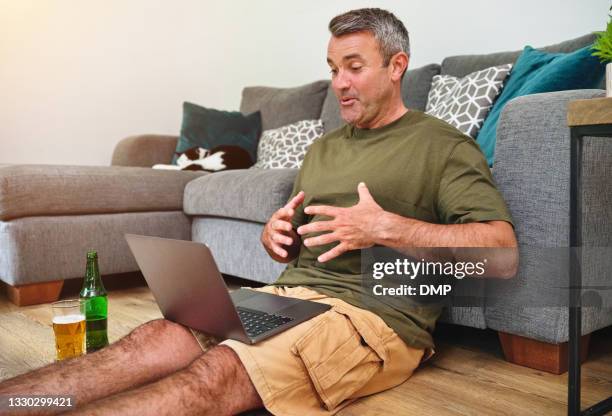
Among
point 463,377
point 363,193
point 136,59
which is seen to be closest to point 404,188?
point 363,193

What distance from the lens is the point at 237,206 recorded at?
2213mm

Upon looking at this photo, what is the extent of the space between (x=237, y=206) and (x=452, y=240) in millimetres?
1236

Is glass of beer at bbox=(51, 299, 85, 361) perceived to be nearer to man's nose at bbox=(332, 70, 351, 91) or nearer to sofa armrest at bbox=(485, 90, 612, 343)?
man's nose at bbox=(332, 70, 351, 91)

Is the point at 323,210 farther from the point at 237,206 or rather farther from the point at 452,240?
the point at 237,206

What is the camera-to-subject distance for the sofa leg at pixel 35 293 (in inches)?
85.3

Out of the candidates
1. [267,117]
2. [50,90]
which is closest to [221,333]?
[267,117]

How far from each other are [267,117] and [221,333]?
89.3 inches

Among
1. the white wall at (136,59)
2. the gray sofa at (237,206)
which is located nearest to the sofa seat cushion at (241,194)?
the gray sofa at (237,206)

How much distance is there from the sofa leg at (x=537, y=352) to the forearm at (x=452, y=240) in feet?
1.00

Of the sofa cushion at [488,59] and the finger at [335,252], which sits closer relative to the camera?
the finger at [335,252]

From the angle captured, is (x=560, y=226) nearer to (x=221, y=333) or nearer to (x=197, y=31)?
(x=221, y=333)

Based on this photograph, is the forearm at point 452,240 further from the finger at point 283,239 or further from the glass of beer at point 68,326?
the glass of beer at point 68,326

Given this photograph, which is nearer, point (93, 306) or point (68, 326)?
point (68, 326)

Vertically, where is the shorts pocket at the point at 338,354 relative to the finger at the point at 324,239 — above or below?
below
